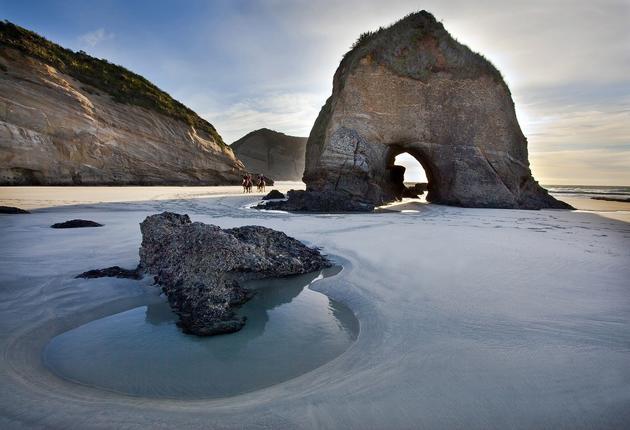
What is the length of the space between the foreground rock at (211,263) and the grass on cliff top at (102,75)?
22719 millimetres

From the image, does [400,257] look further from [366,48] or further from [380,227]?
[366,48]

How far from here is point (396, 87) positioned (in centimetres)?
1277

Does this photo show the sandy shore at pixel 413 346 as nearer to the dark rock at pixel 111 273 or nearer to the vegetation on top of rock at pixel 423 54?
the dark rock at pixel 111 273

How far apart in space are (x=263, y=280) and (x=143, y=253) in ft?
3.91

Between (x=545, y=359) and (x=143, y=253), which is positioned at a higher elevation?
(x=143, y=253)

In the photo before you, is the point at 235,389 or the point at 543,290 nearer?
the point at 235,389

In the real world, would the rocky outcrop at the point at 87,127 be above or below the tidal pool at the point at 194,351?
above

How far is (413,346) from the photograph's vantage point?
1.91 metres

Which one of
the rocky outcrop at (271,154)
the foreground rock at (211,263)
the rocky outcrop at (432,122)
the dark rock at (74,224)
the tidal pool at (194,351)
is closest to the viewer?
the tidal pool at (194,351)

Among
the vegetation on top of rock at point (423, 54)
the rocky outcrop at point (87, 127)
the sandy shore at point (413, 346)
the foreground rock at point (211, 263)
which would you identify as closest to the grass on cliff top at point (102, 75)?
the rocky outcrop at point (87, 127)

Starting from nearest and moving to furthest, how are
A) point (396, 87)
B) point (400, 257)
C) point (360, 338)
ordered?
point (360, 338)
point (400, 257)
point (396, 87)

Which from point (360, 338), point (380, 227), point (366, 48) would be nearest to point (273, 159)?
point (366, 48)

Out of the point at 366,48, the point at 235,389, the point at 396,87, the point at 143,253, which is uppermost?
the point at 366,48

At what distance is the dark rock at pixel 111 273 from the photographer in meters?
2.95
